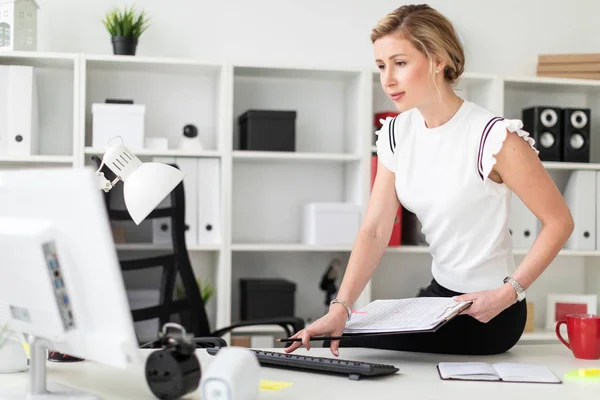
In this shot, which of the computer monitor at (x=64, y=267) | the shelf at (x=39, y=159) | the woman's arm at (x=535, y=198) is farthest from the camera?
the shelf at (x=39, y=159)

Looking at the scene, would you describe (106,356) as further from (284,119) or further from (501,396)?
(284,119)

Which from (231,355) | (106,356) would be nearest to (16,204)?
(106,356)

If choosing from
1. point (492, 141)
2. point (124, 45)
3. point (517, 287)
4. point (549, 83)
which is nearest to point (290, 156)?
point (124, 45)

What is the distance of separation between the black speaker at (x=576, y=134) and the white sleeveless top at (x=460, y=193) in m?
1.83

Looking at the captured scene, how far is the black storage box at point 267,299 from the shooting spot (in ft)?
11.4

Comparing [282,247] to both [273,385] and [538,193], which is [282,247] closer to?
[538,193]

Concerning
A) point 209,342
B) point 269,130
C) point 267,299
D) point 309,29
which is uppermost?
point 309,29

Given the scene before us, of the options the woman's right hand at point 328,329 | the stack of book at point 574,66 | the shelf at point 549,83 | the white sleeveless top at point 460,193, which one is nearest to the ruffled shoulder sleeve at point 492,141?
the white sleeveless top at point 460,193

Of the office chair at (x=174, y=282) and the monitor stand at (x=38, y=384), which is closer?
the monitor stand at (x=38, y=384)

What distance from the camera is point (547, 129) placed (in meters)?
3.72

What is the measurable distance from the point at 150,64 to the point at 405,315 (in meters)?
2.08

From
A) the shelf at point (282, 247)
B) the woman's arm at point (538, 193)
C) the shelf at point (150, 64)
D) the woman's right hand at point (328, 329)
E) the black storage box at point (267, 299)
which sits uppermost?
the shelf at point (150, 64)

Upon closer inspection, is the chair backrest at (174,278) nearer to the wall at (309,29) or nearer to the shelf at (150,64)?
the shelf at (150,64)

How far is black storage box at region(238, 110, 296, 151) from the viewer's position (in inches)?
137
